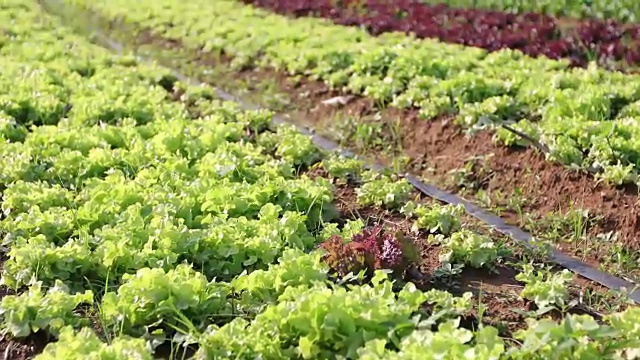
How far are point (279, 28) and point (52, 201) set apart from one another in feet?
20.0

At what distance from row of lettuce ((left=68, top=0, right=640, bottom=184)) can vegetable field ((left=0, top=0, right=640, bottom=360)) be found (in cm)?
3

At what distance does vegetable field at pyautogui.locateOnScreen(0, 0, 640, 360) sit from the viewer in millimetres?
3186

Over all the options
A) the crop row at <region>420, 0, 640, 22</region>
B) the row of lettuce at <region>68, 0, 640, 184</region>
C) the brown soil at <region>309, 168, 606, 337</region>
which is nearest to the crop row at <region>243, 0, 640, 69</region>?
the crop row at <region>420, 0, 640, 22</region>

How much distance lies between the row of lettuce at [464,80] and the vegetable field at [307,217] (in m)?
0.03

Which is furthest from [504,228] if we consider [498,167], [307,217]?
[307,217]

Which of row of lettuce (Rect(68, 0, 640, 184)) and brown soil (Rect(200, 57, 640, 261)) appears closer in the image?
brown soil (Rect(200, 57, 640, 261))

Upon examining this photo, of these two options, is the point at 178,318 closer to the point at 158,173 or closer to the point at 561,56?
the point at 158,173

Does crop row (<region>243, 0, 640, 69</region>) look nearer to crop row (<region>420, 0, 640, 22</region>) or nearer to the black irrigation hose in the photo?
crop row (<region>420, 0, 640, 22</region>)

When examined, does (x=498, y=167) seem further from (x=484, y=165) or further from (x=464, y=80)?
(x=464, y=80)

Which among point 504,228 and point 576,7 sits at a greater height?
point 576,7

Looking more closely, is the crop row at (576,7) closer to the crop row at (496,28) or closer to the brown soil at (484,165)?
the crop row at (496,28)

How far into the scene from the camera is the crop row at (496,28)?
844cm

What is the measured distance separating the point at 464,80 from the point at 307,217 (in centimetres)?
285

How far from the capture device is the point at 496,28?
980cm
